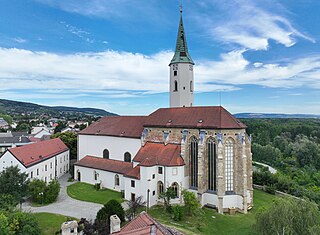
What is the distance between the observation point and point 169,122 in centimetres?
3556

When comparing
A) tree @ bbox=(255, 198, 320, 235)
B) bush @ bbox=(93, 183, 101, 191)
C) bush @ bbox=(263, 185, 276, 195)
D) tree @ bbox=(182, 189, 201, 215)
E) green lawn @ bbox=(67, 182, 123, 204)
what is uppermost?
tree @ bbox=(255, 198, 320, 235)

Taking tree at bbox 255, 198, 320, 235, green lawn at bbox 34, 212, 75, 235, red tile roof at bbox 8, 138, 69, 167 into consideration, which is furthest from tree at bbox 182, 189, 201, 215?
red tile roof at bbox 8, 138, 69, 167

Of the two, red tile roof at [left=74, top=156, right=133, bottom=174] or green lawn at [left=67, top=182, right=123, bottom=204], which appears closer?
green lawn at [left=67, top=182, right=123, bottom=204]

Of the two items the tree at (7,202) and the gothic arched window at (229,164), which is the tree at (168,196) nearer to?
the gothic arched window at (229,164)

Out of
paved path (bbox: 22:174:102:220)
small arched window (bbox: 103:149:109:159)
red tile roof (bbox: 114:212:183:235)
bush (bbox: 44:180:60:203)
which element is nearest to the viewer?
red tile roof (bbox: 114:212:183:235)

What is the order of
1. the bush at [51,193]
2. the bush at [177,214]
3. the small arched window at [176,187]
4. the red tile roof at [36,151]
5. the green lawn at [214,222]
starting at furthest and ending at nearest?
the red tile roof at [36,151] < the small arched window at [176,187] < the bush at [51,193] < the bush at [177,214] < the green lawn at [214,222]

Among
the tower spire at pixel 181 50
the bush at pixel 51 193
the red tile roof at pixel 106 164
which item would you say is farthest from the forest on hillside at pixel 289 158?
A: the bush at pixel 51 193

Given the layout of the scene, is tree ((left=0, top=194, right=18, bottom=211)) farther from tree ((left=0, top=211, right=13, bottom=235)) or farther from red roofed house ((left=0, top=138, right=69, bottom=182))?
red roofed house ((left=0, top=138, right=69, bottom=182))

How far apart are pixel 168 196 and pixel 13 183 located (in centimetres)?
1750

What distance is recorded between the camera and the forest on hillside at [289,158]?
42812 mm

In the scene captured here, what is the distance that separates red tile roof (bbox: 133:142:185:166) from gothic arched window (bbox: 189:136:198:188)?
1.49 m

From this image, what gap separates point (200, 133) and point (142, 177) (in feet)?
30.2

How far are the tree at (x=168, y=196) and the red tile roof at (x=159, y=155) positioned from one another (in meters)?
3.48

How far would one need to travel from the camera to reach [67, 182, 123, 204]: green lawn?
33.3 m
